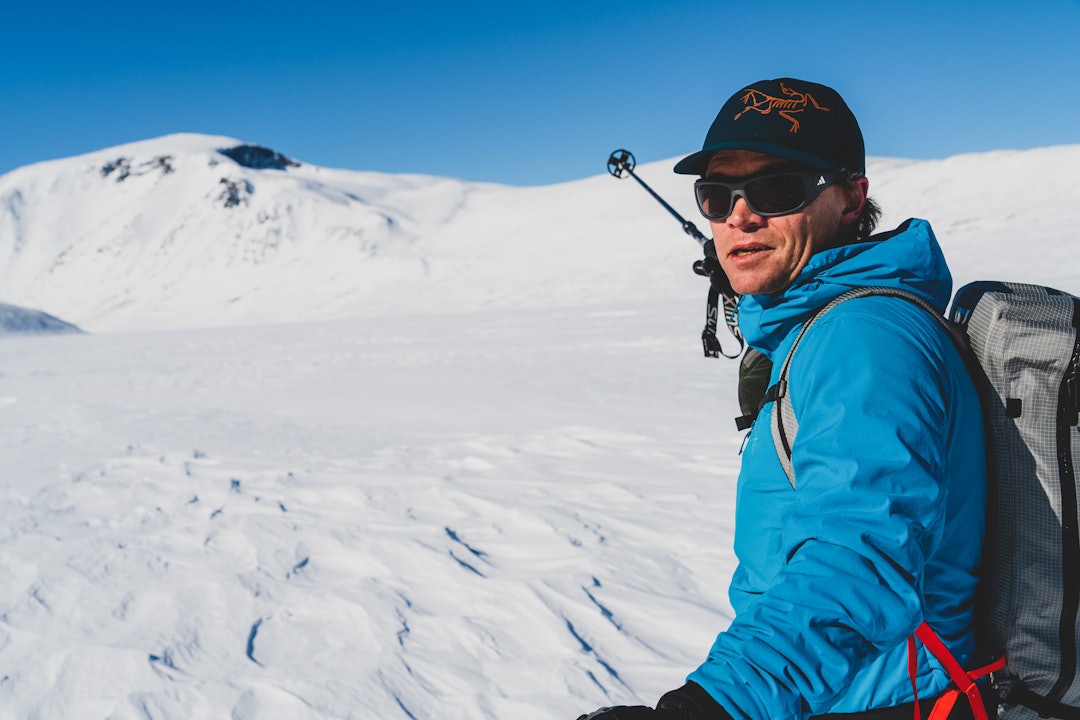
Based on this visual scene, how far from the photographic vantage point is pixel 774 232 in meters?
1.39

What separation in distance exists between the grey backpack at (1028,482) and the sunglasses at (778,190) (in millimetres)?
266

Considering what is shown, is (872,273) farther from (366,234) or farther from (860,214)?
(366,234)

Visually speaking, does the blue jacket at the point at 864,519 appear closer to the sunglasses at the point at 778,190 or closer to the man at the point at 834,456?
the man at the point at 834,456

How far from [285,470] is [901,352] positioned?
17.4 feet

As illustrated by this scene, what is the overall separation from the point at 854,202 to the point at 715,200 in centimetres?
26

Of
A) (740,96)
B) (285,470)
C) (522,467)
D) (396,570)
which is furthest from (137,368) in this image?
(740,96)

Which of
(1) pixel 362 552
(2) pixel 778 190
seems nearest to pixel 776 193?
(2) pixel 778 190

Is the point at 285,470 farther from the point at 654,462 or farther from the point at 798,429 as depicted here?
the point at 798,429

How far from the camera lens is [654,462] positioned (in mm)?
5691

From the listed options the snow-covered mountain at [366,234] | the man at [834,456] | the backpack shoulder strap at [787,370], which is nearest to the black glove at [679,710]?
the man at [834,456]

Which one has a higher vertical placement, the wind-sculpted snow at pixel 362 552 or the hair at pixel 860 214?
the hair at pixel 860 214

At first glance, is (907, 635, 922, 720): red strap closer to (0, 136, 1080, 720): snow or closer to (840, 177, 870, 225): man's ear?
(840, 177, 870, 225): man's ear

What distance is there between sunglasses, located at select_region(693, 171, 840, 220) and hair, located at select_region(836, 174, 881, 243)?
37 mm

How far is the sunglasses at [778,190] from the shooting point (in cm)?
136
